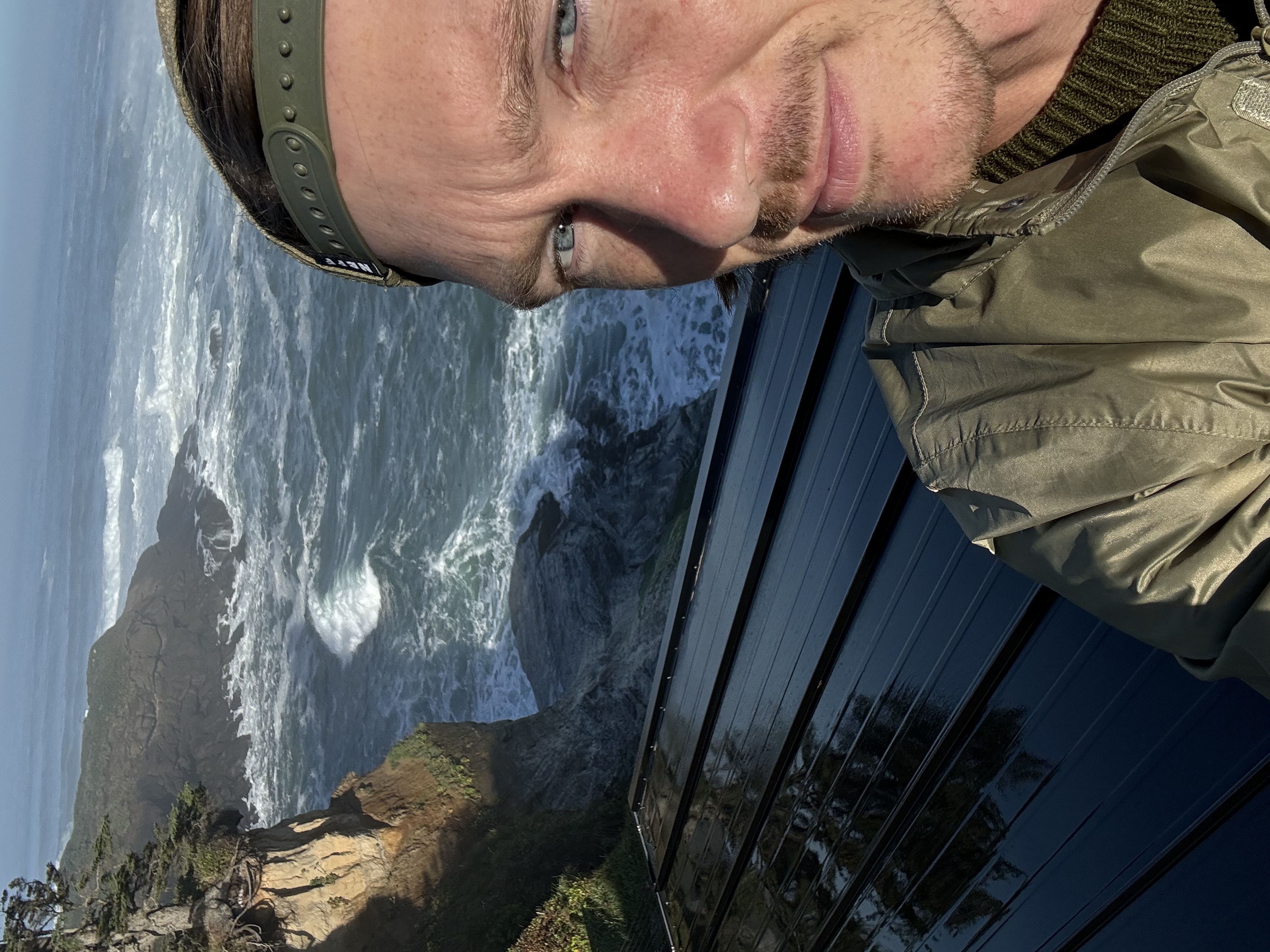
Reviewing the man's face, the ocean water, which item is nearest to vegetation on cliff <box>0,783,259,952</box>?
the ocean water

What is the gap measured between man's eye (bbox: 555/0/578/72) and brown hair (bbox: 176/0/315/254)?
0.71m

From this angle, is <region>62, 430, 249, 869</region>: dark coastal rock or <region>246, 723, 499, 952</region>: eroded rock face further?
<region>62, 430, 249, 869</region>: dark coastal rock

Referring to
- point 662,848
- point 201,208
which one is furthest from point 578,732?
point 201,208

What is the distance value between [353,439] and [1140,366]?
2312 centimetres

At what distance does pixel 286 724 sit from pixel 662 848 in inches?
986

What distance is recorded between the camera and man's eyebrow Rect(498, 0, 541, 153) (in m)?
1.54

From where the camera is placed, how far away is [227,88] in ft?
6.17

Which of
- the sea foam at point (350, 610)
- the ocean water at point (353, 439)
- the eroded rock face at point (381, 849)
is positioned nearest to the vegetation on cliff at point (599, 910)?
the eroded rock face at point (381, 849)

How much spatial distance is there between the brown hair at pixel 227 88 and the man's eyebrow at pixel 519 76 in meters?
0.61

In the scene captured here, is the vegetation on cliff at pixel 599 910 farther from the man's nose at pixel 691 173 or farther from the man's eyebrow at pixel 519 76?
the man's eyebrow at pixel 519 76

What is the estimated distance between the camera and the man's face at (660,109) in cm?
158

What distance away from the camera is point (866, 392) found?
3.26 metres

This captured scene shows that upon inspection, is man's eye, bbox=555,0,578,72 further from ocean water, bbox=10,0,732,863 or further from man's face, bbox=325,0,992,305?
ocean water, bbox=10,0,732,863

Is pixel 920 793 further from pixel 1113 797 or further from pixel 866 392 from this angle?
pixel 866 392
